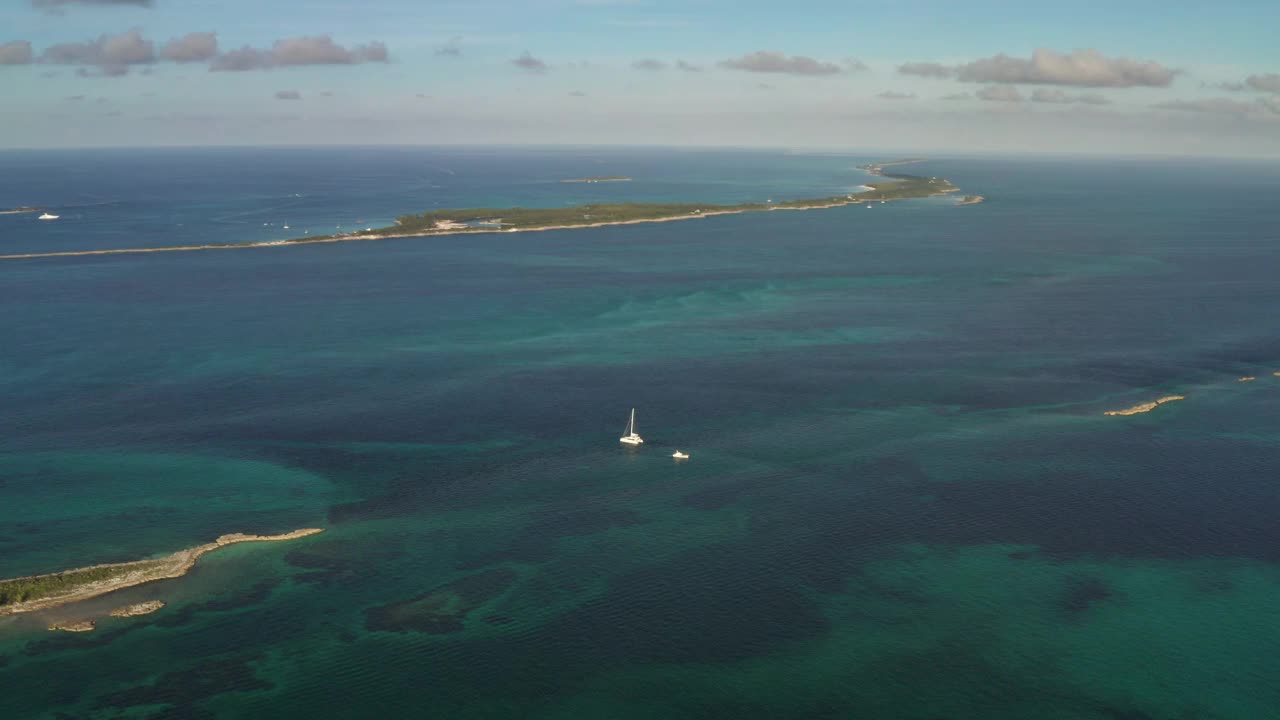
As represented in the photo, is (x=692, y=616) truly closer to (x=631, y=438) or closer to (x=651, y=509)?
(x=651, y=509)

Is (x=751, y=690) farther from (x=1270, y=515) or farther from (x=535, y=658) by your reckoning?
(x=1270, y=515)

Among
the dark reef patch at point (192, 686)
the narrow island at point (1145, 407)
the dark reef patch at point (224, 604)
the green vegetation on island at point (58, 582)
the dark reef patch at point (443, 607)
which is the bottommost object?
the dark reef patch at point (192, 686)

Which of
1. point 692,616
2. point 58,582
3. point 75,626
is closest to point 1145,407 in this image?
point 692,616

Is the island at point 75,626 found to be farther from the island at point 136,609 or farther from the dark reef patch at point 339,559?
the dark reef patch at point 339,559

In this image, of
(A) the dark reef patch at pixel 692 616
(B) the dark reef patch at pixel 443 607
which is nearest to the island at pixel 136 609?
(B) the dark reef patch at pixel 443 607

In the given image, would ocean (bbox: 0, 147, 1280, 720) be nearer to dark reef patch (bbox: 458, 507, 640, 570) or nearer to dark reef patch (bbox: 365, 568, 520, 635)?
dark reef patch (bbox: 365, 568, 520, 635)

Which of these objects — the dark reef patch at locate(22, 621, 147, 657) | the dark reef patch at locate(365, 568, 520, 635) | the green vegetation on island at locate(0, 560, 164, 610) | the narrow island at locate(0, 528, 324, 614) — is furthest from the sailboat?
the dark reef patch at locate(22, 621, 147, 657)
